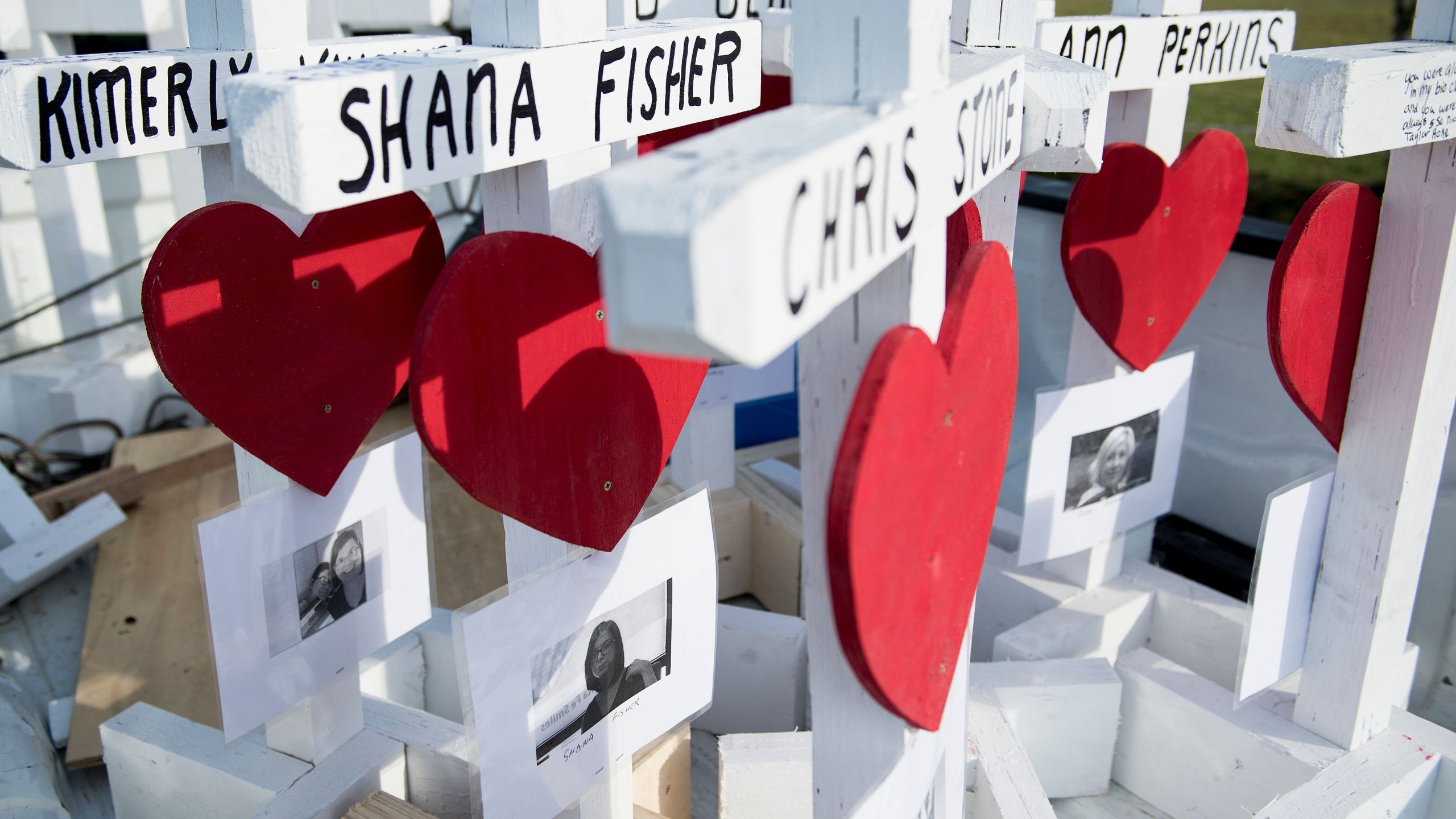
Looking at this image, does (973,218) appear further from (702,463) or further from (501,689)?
(702,463)

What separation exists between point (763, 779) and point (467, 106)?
3.59 feet

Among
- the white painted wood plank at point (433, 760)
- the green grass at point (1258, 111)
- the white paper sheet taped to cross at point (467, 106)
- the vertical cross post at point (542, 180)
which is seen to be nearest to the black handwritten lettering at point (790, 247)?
the white paper sheet taped to cross at point (467, 106)

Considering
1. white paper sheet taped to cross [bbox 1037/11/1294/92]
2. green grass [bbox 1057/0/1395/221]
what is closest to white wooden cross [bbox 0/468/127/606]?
white paper sheet taped to cross [bbox 1037/11/1294/92]

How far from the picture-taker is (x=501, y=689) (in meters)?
1.14

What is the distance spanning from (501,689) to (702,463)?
4.90 feet

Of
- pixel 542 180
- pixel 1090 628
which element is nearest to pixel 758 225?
pixel 542 180

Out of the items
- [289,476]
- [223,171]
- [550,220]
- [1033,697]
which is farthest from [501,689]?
[1033,697]

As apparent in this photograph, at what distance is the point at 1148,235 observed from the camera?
179cm

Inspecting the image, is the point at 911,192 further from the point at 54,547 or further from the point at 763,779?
the point at 54,547

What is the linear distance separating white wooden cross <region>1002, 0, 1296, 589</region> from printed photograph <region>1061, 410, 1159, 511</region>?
105mm

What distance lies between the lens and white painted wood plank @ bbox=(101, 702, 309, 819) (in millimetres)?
1639

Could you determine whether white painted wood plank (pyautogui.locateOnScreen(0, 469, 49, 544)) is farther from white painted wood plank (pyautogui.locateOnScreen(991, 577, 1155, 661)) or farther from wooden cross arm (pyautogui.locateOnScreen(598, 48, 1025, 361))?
wooden cross arm (pyautogui.locateOnScreen(598, 48, 1025, 361))

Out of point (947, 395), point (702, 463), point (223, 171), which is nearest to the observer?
point (947, 395)

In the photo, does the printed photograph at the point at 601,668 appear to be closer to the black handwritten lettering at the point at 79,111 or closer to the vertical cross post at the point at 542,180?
the vertical cross post at the point at 542,180
